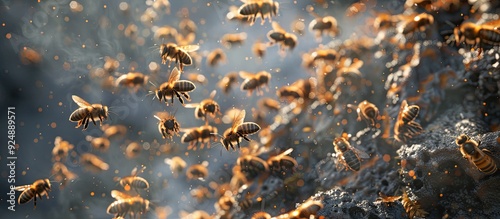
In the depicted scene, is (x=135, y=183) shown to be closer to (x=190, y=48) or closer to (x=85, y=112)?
(x=85, y=112)

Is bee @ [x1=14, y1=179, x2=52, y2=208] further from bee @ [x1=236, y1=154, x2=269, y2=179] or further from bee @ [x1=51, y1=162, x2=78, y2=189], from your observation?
bee @ [x1=51, y1=162, x2=78, y2=189]

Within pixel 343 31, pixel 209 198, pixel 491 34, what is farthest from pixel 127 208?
pixel 343 31

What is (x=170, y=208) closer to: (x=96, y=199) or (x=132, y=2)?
(x=96, y=199)

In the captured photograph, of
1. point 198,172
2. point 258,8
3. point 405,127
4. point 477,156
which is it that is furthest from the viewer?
point 198,172

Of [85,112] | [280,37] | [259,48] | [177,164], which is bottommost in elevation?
[177,164]

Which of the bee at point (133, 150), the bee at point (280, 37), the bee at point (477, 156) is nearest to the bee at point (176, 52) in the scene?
the bee at point (280, 37)

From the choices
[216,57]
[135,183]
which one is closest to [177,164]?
[135,183]

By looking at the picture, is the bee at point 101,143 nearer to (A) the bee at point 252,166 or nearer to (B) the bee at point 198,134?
A: (B) the bee at point 198,134
